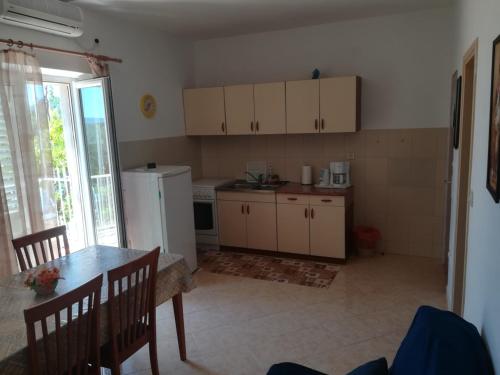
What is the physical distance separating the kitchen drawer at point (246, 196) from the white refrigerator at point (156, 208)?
0.76m

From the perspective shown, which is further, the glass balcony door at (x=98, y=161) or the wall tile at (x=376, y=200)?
the wall tile at (x=376, y=200)

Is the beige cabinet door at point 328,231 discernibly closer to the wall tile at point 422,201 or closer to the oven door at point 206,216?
the wall tile at point 422,201

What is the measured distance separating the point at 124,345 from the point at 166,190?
173cm

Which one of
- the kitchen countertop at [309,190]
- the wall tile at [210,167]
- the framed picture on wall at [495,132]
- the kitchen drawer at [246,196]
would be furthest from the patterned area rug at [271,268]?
the framed picture on wall at [495,132]

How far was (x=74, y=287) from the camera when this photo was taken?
2.09 meters

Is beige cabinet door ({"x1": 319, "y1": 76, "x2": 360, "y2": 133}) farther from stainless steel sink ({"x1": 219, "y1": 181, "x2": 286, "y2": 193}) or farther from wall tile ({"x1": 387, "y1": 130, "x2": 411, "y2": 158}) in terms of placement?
stainless steel sink ({"x1": 219, "y1": 181, "x2": 286, "y2": 193})

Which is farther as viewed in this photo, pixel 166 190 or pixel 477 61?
pixel 166 190

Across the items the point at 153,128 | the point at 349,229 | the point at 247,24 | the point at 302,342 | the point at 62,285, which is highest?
the point at 247,24

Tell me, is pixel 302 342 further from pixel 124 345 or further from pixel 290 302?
pixel 124 345

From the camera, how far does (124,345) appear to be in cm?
210

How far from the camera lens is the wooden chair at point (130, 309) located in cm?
195

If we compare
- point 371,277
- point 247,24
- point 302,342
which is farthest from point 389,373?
point 247,24

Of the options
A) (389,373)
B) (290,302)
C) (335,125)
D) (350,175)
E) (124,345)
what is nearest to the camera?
(389,373)

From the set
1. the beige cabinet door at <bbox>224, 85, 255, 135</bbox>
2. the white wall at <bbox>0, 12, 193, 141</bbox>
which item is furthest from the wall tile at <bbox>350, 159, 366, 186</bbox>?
the white wall at <bbox>0, 12, 193, 141</bbox>
